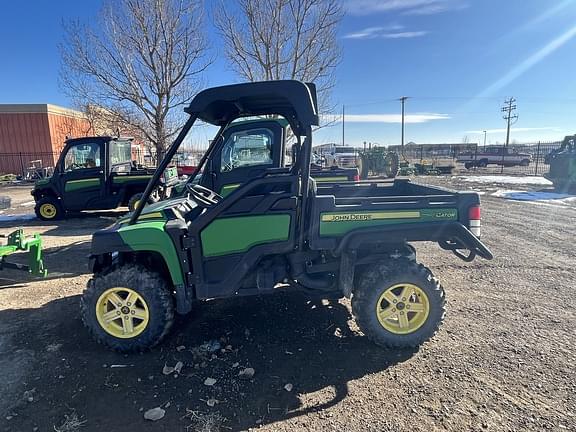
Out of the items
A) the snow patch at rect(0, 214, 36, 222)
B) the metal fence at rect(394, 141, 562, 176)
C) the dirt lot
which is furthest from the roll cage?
the metal fence at rect(394, 141, 562, 176)

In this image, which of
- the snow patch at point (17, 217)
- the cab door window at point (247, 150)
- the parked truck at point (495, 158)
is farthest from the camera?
the parked truck at point (495, 158)

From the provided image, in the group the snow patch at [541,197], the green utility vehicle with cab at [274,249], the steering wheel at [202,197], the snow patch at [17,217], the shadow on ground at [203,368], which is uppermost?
the steering wheel at [202,197]

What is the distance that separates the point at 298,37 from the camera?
15.2 metres

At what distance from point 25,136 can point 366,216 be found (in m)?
31.0

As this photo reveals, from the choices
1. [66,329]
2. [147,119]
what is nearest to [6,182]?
[147,119]

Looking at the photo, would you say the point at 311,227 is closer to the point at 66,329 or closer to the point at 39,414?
the point at 39,414

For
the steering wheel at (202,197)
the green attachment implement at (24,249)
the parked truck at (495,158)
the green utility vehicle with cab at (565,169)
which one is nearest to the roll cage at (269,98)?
the steering wheel at (202,197)

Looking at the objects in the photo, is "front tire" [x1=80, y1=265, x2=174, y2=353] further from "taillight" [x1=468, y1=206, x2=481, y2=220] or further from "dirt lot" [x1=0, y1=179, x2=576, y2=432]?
"taillight" [x1=468, y1=206, x2=481, y2=220]

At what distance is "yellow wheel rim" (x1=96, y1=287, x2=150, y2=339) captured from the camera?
127 inches

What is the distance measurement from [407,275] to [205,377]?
1.95m

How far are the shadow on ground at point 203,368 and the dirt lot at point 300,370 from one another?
1cm

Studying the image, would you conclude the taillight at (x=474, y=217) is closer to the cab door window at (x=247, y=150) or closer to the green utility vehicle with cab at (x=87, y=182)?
the cab door window at (x=247, y=150)

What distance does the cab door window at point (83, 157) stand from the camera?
9469 mm

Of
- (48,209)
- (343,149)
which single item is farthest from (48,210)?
(343,149)
